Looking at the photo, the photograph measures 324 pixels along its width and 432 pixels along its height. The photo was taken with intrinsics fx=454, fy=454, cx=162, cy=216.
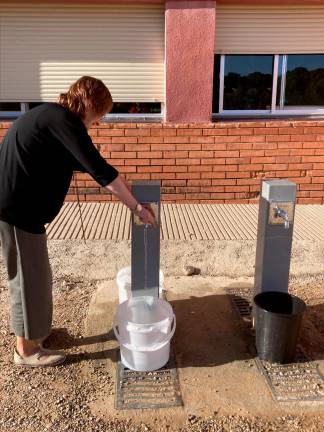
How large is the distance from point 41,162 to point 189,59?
3.60 metres

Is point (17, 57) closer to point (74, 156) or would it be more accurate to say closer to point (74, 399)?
point (74, 156)

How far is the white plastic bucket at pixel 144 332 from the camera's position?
2836mm

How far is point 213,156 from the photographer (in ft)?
19.4

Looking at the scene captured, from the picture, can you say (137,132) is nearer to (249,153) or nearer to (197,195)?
(197,195)

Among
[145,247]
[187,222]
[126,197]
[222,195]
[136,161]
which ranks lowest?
[187,222]

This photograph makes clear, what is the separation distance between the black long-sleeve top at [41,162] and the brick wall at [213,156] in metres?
3.22

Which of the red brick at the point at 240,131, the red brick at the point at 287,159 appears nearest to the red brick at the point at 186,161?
the red brick at the point at 240,131

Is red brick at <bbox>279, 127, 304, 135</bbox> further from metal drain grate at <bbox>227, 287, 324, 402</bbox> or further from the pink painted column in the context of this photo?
metal drain grate at <bbox>227, 287, 324, 402</bbox>

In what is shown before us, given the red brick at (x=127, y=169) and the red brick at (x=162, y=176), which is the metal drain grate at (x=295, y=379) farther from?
the red brick at (x=127, y=169)

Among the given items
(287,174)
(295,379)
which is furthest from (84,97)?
(287,174)

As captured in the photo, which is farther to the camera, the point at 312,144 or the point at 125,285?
the point at 312,144

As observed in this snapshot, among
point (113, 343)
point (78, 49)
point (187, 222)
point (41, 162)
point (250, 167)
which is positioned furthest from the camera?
point (250, 167)

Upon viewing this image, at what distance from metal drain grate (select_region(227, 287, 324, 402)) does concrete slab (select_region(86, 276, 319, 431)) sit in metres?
0.05

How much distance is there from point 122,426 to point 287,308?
1368 millimetres
